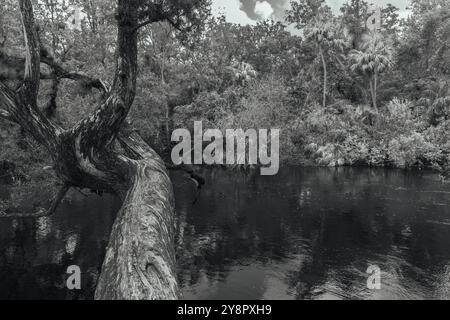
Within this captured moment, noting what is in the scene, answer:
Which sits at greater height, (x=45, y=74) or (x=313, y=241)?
(x=45, y=74)

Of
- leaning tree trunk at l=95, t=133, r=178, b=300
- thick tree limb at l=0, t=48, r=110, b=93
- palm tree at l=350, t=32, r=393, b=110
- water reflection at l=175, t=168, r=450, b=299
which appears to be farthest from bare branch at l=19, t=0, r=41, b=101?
palm tree at l=350, t=32, r=393, b=110

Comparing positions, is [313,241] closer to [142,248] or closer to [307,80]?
[142,248]

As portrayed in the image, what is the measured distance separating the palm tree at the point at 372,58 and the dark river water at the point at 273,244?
21.3m

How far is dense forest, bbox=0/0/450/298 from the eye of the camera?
36.8 metres

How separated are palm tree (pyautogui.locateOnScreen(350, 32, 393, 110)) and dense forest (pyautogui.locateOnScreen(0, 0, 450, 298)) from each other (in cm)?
13

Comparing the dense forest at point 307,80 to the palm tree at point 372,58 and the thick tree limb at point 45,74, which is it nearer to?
the palm tree at point 372,58

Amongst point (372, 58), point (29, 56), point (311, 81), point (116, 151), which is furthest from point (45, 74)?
point (311, 81)

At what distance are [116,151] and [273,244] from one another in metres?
9.02

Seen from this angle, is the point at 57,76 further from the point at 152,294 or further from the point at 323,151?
the point at 323,151

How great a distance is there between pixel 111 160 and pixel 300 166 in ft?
113

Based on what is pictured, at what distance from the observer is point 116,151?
10.4m

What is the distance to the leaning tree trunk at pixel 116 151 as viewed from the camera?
7.14 meters

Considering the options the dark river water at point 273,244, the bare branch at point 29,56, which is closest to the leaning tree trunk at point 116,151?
the bare branch at point 29,56

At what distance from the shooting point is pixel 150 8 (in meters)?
9.41
